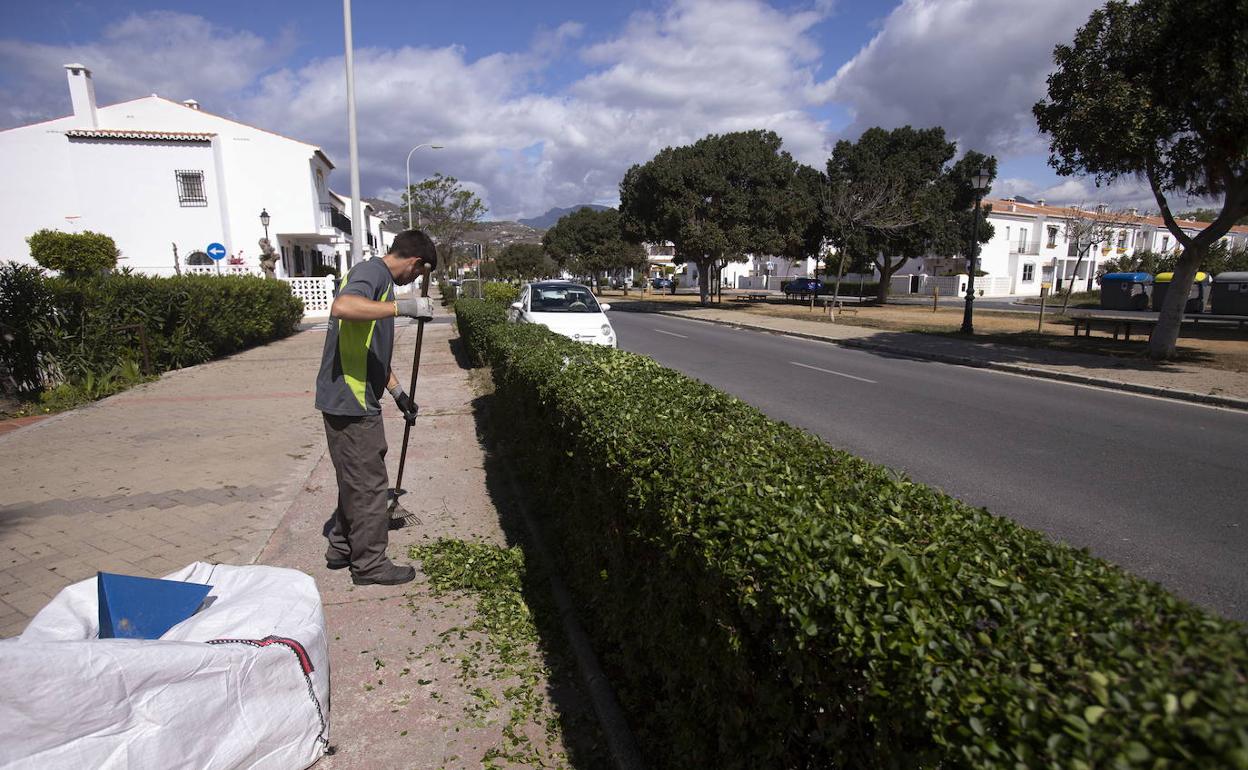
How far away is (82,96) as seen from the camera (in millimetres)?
28203

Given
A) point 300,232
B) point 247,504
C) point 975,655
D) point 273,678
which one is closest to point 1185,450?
point 975,655

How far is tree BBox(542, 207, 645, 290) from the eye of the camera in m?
59.8

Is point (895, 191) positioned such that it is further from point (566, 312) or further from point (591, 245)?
point (591, 245)

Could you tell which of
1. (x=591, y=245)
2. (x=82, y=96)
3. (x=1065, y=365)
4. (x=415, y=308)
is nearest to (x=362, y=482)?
(x=415, y=308)

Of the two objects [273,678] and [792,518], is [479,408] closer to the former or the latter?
[273,678]

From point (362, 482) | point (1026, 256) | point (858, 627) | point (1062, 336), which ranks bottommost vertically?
point (1062, 336)

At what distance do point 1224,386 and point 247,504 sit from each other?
13.9 metres

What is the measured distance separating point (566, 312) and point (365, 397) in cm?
912

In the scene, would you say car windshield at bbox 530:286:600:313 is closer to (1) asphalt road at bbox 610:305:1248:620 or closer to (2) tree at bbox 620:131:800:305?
(1) asphalt road at bbox 610:305:1248:620

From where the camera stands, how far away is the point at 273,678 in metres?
2.57

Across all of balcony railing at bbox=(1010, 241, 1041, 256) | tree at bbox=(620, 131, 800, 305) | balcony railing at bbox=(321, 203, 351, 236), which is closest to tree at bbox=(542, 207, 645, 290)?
balcony railing at bbox=(321, 203, 351, 236)

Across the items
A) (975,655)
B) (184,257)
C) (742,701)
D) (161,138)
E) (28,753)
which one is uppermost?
(161,138)

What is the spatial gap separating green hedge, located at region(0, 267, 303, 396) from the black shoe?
8.59 m

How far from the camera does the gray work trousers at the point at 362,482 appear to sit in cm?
410
